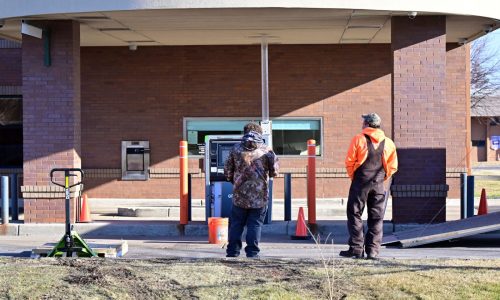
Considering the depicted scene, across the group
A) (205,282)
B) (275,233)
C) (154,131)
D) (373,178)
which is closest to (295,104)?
(154,131)

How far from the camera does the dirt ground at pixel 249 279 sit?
Result: 7922 millimetres

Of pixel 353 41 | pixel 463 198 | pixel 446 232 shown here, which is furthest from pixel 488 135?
pixel 446 232

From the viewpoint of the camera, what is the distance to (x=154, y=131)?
20500 mm

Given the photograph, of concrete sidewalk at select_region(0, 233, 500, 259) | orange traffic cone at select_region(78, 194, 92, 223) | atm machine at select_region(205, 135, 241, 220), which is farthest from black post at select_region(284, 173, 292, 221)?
orange traffic cone at select_region(78, 194, 92, 223)

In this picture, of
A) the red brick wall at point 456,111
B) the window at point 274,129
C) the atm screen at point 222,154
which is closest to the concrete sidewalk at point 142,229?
the atm screen at point 222,154

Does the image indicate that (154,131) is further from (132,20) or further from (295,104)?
(132,20)

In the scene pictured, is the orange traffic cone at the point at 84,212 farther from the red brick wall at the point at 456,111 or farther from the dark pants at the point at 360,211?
the red brick wall at the point at 456,111

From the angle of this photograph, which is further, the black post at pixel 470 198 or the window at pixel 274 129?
the window at pixel 274 129

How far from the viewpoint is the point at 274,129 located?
20.5m

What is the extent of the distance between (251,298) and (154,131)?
514 inches

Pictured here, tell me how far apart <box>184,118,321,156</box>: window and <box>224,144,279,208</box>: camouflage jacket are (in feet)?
32.6

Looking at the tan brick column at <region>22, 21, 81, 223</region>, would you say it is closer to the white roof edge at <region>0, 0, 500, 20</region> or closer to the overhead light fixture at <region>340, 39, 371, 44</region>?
the white roof edge at <region>0, 0, 500, 20</region>

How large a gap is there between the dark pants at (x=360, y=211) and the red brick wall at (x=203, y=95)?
9.85 m

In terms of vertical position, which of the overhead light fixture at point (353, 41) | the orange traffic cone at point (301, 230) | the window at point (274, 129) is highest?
the overhead light fixture at point (353, 41)
